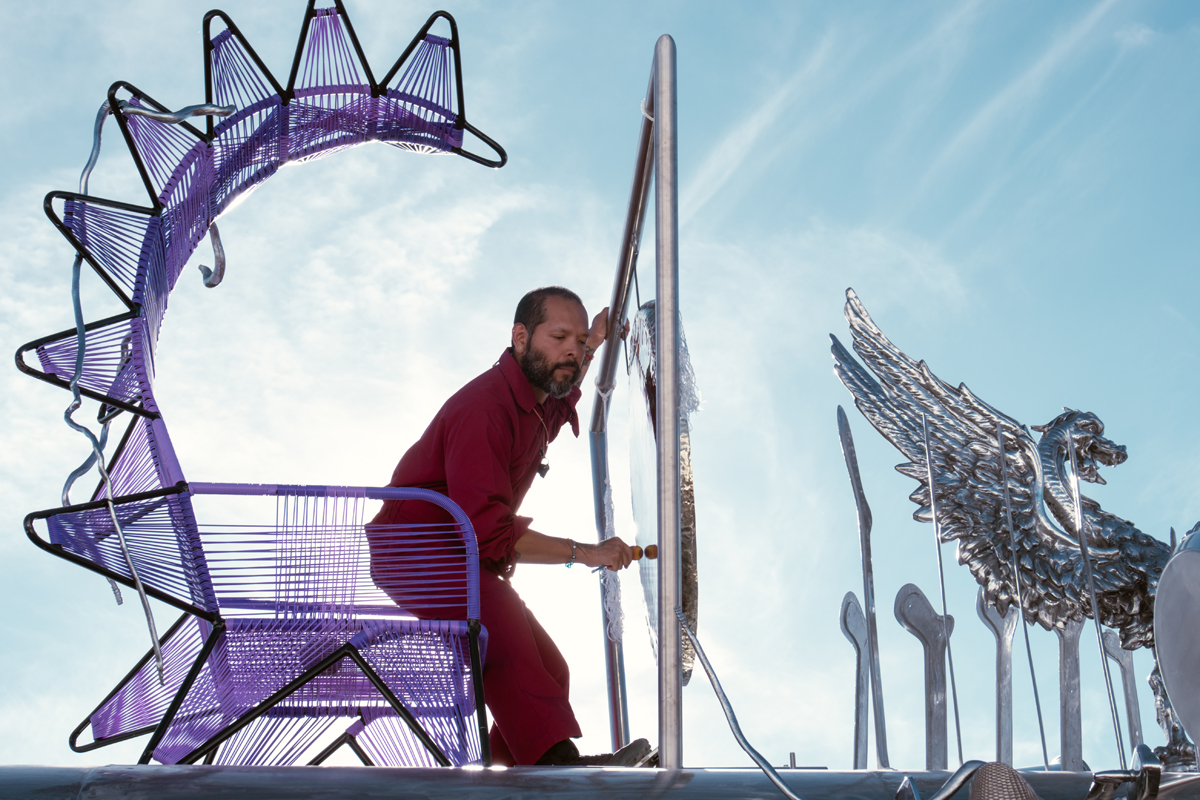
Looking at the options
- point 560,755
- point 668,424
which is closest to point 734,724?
point 668,424

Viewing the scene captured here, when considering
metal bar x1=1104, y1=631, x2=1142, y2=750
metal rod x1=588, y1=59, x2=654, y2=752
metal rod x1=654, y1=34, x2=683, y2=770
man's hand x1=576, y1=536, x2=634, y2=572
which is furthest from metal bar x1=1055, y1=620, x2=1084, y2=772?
metal rod x1=654, y1=34, x2=683, y2=770

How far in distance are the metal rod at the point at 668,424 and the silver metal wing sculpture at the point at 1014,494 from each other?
258cm

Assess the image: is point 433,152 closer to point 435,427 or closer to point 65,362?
point 435,427

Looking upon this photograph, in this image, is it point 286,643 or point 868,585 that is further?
point 868,585

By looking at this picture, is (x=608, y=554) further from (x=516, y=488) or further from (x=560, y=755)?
(x=560, y=755)

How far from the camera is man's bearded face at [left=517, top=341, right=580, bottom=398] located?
8.91 feet

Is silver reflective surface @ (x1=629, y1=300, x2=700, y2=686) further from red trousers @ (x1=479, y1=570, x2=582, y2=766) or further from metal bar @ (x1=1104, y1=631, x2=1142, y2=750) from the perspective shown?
metal bar @ (x1=1104, y1=631, x2=1142, y2=750)

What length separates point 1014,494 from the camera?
15.5ft

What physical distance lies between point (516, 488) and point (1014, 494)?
9.46ft

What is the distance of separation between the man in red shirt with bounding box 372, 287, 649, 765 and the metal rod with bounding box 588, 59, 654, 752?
31 cm

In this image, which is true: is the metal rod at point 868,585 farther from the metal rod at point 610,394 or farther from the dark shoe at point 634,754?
the dark shoe at point 634,754

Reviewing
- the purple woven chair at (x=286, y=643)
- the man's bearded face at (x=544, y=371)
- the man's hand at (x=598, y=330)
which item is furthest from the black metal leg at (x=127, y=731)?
the man's hand at (x=598, y=330)

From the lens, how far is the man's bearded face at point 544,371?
2715mm

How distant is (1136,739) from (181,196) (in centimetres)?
412
